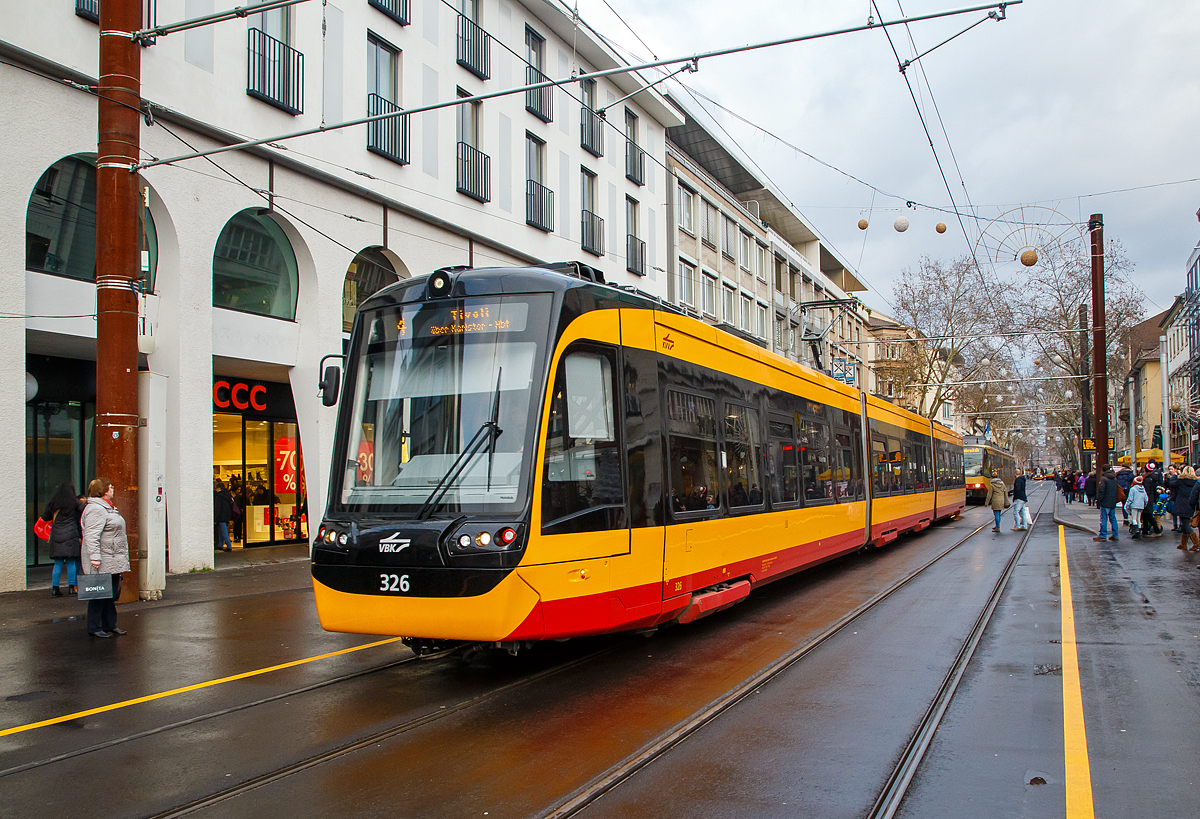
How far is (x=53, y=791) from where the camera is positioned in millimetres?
4836

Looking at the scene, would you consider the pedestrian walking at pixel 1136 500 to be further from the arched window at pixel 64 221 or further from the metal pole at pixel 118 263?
the arched window at pixel 64 221

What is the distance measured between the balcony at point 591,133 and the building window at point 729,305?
535 inches

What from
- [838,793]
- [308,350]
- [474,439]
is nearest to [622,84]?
[308,350]

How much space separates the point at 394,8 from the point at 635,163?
12.2 metres

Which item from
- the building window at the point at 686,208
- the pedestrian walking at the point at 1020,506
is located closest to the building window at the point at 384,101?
the building window at the point at 686,208

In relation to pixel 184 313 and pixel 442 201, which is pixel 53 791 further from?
pixel 442 201

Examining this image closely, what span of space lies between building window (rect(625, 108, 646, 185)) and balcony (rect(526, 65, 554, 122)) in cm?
497

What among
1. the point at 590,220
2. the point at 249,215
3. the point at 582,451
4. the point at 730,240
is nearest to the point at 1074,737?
the point at 582,451

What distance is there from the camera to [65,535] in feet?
40.3

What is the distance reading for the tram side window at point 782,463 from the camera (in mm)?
11188

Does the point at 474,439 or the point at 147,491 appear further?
the point at 147,491

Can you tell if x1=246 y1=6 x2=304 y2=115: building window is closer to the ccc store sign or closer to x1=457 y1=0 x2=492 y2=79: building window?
x1=457 y1=0 x2=492 y2=79: building window

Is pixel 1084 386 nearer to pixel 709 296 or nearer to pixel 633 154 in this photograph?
pixel 709 296

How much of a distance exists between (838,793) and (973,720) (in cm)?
180
